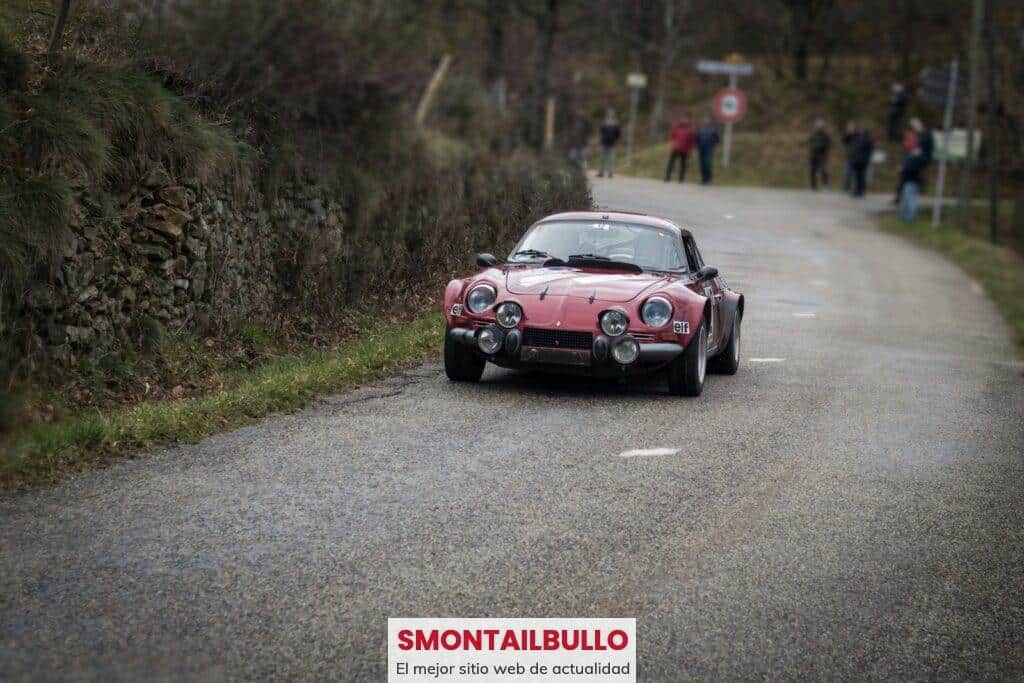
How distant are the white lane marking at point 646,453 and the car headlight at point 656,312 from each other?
207 cm

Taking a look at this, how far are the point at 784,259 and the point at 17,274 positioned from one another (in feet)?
62.8

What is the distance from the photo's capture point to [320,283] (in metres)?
15.8

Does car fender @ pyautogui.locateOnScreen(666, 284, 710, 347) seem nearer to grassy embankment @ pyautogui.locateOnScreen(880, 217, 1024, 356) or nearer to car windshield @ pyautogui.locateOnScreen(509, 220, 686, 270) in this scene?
car windshield @ pyautogui.locateOnScreen(509, 220, 686, 270)

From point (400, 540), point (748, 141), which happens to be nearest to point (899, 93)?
point (748, 141)

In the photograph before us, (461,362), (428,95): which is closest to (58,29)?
(461,362)

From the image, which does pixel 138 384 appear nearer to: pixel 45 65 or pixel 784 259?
pixel 45 65

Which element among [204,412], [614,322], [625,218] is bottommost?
[204,412]

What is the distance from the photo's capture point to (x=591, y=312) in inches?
446

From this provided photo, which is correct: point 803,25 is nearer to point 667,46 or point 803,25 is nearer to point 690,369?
point 667,46

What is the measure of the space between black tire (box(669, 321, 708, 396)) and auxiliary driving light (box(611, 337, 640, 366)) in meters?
0.47

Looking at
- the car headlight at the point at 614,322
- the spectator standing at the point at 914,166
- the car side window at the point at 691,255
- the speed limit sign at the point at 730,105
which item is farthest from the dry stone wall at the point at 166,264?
the speed limit sign at the point at 730,105

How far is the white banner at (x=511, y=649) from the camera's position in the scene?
5285mm

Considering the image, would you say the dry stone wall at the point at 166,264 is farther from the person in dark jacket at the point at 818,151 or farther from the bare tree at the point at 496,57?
the person in dark jacket at the point at 818,151

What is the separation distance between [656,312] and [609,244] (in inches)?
58.2
